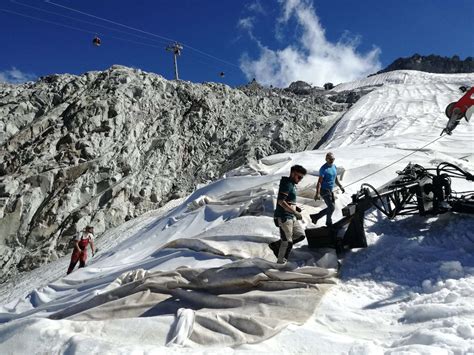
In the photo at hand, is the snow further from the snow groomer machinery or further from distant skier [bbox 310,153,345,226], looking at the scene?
distant skier [bbox 310,153,345,226]

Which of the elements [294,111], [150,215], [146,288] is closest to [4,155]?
[150,215]

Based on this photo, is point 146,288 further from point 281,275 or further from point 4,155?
point 4,155

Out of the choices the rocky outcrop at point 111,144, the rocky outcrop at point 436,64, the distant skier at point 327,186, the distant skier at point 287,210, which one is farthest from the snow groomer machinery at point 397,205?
the rocky outcrop at point 436,64

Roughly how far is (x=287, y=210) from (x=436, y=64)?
61.5m

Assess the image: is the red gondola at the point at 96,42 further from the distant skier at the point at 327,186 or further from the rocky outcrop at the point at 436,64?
the rocky outcrop at the point at 436,64

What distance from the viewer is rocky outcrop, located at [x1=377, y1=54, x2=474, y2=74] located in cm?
5509

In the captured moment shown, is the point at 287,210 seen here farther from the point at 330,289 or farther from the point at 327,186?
the point at 327,186

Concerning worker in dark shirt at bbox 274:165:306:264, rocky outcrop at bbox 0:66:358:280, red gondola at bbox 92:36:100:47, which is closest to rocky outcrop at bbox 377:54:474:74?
rocky outcrop at bbox 0:66:358:280

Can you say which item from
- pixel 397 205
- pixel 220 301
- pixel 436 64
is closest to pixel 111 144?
pixel 397 205

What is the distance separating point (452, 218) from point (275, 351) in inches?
162

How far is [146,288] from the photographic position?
5504 millimetres

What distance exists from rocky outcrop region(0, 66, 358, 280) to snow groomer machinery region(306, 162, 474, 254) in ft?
54.0

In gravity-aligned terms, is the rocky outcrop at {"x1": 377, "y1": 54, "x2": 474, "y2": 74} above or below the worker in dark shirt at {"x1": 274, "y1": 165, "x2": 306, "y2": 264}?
above

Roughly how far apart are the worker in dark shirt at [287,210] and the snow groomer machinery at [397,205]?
846 millimetres
